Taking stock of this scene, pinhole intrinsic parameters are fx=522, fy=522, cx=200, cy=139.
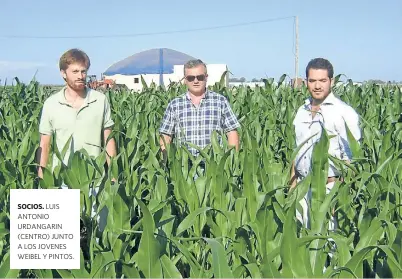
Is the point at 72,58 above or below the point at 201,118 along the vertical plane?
above

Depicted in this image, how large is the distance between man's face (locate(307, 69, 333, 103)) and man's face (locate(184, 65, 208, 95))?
862 mm

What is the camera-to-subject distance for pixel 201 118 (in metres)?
3.62

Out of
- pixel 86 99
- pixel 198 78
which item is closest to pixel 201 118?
pixel 198 78

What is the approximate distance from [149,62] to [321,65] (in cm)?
3312

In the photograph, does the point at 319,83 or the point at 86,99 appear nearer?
the point at 319,83

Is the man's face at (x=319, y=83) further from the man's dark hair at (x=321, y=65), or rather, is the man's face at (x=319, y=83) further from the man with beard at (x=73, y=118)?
the man with beard at (x=73, y=118)

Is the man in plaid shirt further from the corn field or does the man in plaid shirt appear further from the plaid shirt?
the corn field

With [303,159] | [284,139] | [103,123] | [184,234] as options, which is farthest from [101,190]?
[284,139]

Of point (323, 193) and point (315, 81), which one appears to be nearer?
point (323, 193)

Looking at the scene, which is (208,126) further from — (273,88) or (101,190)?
(273,88)

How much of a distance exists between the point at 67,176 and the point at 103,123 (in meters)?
0.85

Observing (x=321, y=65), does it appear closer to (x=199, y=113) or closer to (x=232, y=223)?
(x=199, y=113)

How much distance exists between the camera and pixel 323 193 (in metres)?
2.16

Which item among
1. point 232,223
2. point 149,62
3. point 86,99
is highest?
point 149,62
